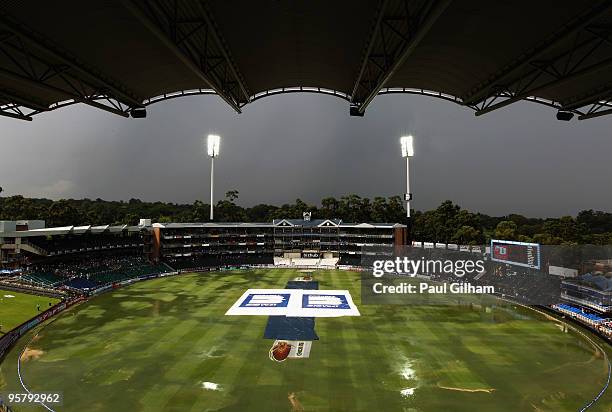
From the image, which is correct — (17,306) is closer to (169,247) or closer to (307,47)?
(169,247)

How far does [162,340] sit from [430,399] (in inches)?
971

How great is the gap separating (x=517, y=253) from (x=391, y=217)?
72763mm

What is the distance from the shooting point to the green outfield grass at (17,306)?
3933 cm

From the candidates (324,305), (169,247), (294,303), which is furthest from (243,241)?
(324,305)

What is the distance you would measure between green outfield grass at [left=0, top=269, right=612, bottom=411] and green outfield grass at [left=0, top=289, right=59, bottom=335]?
3.00 metres

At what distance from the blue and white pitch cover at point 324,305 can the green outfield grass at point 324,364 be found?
2.31 m

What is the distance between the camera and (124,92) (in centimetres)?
2805

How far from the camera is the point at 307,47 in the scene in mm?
24938

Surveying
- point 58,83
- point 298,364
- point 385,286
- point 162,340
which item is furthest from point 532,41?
point 385,286

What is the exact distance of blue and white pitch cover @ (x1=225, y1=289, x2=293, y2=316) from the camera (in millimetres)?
45812

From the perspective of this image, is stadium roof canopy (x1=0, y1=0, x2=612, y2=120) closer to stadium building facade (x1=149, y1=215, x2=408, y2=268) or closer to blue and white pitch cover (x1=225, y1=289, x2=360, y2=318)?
blue and white pitch cover (x1=225, y1=289, x2=360, y2=318)

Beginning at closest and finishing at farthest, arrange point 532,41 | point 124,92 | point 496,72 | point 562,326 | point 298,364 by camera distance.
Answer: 1. point 532,41
2. point 496,72
3. point 124,92
4. point 298,364
5. point 562,326

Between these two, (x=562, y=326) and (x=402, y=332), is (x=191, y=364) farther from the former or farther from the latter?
(x=562, y=326)

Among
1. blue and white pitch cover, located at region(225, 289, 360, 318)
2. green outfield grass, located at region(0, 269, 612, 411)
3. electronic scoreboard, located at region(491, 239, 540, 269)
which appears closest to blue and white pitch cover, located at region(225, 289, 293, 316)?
blue and white pitch cover, located at region(225, 289, 360, 318)
